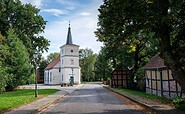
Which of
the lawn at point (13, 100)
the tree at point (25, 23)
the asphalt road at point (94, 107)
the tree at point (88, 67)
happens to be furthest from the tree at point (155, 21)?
the tree at point (88, 67)

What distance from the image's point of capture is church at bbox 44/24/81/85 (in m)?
74.6

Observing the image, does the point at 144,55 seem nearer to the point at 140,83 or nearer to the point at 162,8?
the point at 140,83

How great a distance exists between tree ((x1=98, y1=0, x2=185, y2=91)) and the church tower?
60.3 m

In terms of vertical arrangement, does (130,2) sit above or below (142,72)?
above

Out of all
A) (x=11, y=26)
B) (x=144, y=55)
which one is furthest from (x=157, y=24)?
(x=11, y=26)

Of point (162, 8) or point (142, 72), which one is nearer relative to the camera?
point (162, 8)

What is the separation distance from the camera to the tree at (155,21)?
11992mm

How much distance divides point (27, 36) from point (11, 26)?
339cm

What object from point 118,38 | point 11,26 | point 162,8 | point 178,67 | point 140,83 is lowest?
point 140,83

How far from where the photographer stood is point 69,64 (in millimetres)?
74812

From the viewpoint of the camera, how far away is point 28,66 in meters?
40.6

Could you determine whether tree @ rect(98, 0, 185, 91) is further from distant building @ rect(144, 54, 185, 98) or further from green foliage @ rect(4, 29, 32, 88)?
green foliage @ rect(4, 29, 32, 88)

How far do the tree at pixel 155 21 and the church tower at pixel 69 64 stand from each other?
198 feet

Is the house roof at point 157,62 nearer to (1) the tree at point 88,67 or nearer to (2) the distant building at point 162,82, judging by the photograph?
(2) the distant building at point 162,82
